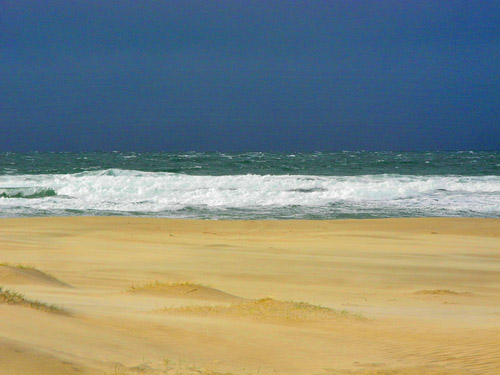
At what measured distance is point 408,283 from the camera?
1030 centimetres

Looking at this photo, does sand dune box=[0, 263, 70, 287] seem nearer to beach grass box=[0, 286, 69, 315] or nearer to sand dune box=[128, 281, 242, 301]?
sand dune box=[128, 281, 242, 301]

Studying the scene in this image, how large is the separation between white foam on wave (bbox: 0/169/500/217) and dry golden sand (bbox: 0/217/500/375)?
18.1 ft

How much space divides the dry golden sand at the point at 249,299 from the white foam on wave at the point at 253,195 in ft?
18.1

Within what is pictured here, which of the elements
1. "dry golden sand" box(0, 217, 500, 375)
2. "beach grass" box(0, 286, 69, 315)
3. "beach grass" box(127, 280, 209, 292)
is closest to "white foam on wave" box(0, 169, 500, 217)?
"dry golden sand" box(0, 217, 500, 375)

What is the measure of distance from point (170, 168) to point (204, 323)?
123 feet

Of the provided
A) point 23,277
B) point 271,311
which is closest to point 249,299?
point 271,311

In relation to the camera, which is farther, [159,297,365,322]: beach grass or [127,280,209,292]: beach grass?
[127,280,209,292]: beach grass

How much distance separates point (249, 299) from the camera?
8383 millimetres

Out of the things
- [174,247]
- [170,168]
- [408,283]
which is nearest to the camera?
[408,283]

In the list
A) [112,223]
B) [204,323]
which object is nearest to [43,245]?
[112,223]

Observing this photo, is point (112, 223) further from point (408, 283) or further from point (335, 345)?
point (335, 345)

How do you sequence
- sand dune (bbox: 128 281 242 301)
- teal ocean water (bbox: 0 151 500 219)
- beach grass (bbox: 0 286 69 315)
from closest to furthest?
beach grass (bbox: 0 286 69 315) → sand dune (bbox: 128 281 242 301) → teal ocean water (bbox: 0 151 500 219)

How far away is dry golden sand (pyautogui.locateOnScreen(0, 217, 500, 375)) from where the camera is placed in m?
4.59

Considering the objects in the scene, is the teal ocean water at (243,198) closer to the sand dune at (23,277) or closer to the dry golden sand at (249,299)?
the dry golden sand at (249,299)
